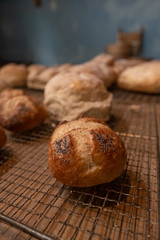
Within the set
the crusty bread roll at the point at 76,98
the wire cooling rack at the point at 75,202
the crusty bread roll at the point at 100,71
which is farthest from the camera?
the crusty bread roll at the point at 100,71

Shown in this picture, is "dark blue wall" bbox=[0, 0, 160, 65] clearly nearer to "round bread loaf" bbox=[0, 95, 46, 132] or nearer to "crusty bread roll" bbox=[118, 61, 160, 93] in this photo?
"crusty bread roll" bbox=[118, 61, 160, 93]

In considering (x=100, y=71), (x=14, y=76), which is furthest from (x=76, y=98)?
(x=14, y=76)

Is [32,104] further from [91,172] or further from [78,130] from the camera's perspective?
[91,172]

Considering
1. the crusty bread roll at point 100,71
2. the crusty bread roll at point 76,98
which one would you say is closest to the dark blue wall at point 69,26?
the crusty bread roll at point 100,71

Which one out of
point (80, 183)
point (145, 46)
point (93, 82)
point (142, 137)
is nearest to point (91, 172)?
point (80, 183)

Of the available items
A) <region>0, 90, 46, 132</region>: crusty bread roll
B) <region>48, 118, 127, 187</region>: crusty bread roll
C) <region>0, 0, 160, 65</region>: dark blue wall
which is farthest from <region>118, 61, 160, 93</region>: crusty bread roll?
<region>0, 0, 160, 65</region>: dark blue wall

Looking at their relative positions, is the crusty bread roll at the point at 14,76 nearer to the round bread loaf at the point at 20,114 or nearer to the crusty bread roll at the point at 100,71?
the crusty bread roll at the point at 100,71
